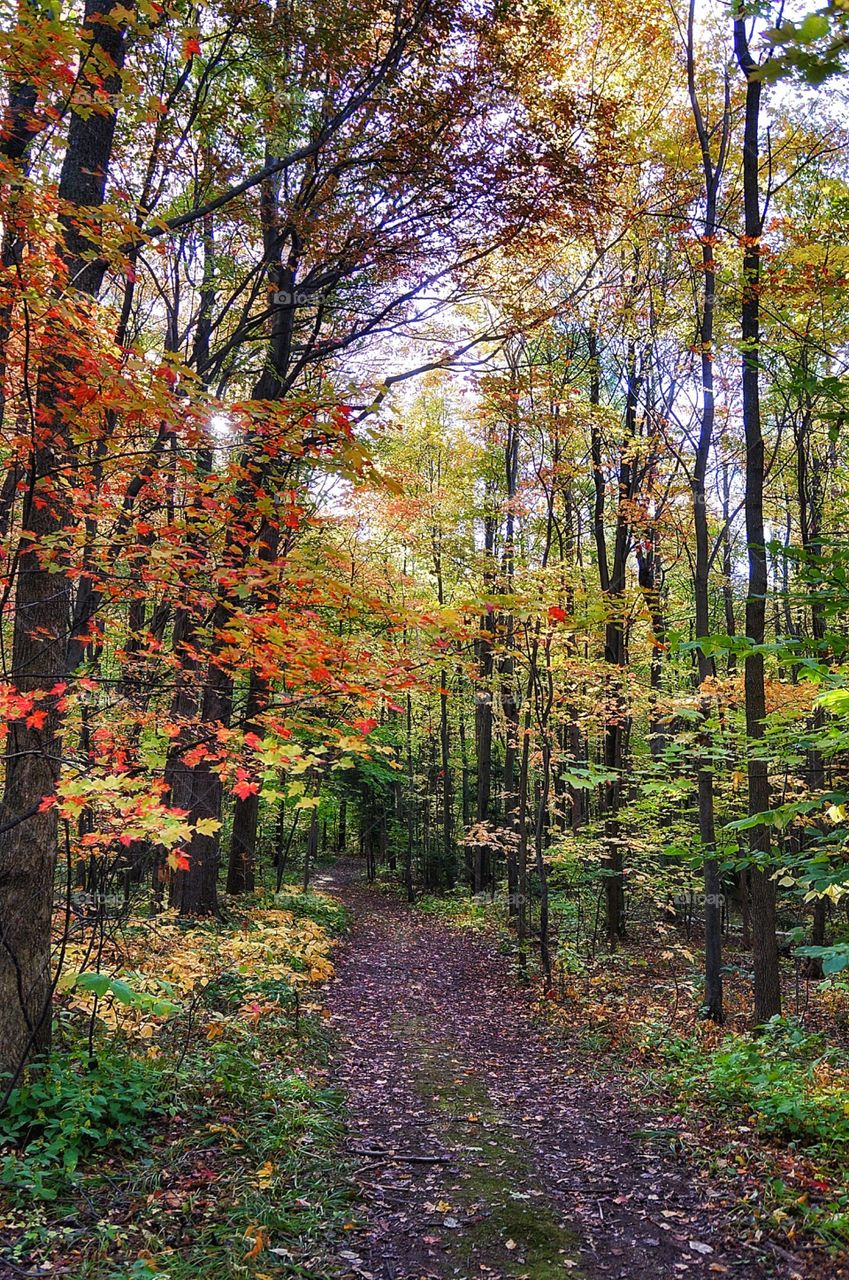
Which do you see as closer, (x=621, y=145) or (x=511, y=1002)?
(x=621, y=145)

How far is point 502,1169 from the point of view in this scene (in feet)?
16.9

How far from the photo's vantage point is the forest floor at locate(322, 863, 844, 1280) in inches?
158

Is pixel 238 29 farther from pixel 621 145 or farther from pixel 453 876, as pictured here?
pixel 453 876

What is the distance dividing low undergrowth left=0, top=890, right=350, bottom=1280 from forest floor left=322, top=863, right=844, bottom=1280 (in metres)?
0.40

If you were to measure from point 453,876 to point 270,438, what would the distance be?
2359 cm

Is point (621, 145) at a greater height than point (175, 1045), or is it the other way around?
point (621, 145)

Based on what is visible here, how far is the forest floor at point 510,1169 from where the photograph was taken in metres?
4.01

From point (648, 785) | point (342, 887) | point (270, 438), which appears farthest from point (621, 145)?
point (342, 887)

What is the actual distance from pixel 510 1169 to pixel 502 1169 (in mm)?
60

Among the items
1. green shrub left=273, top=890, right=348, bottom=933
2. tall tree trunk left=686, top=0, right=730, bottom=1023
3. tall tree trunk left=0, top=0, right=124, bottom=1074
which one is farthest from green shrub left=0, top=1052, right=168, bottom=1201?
green shrub left=273, top=890, right=348, bottom=933

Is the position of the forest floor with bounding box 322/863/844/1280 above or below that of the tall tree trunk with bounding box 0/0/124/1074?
below

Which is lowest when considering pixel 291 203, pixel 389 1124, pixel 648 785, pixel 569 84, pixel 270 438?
pixel 389 1124

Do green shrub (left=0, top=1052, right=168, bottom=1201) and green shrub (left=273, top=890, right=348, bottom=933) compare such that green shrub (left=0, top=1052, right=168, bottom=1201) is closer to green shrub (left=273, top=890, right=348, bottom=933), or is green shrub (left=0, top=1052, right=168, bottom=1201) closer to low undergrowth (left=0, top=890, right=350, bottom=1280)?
low undergrowth (left=0, top=890, right=350, bottom=1280)

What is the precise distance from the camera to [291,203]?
8.51 metres
